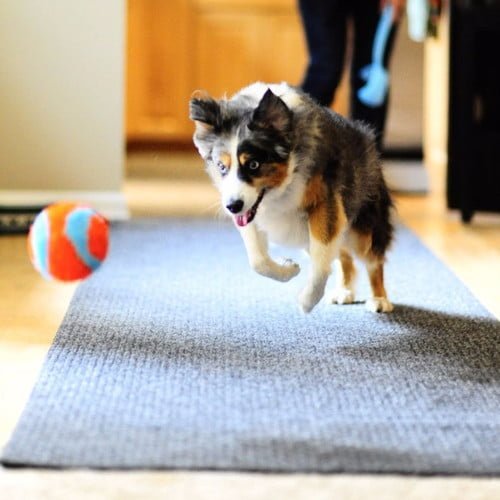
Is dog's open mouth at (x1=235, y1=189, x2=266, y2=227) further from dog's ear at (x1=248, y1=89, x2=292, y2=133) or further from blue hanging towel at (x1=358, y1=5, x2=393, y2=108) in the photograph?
blue hanging towel at (x1=358, y1=5, x2=393, y2=108)

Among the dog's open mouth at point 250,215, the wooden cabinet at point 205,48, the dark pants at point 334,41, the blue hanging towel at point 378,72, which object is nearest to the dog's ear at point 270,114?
the dog's open mouth at point 250,215

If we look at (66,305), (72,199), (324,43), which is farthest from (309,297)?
(324,43)

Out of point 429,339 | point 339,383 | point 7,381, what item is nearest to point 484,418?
point 339,383

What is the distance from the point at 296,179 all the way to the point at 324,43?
6.77 feet

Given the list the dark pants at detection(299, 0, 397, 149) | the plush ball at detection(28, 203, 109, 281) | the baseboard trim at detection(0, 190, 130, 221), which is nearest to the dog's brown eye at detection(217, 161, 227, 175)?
the plush ball at detection(28, 203, 109, 281)

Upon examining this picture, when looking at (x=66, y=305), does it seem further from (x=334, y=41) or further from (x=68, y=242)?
(x=334, y=41)

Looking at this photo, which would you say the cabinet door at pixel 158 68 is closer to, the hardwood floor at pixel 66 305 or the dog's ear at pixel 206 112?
the hardwood floor at pixel 66 305

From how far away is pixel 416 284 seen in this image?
9.71 ft

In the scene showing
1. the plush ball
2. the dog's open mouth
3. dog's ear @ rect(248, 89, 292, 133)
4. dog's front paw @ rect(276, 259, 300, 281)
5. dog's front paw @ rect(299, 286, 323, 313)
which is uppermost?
dog's ear @ rect(248, 89, 292, 133)

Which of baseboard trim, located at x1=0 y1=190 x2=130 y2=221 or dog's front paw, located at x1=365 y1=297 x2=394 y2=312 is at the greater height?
baseboard trim, located at x1=0 y1=190 x2=130 y2=221

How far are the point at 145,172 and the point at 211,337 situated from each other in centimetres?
350

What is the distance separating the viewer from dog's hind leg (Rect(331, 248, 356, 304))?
8.87ft

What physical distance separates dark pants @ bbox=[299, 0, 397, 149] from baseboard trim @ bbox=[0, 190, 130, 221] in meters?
0.91

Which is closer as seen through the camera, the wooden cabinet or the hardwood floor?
the hardwood floor
